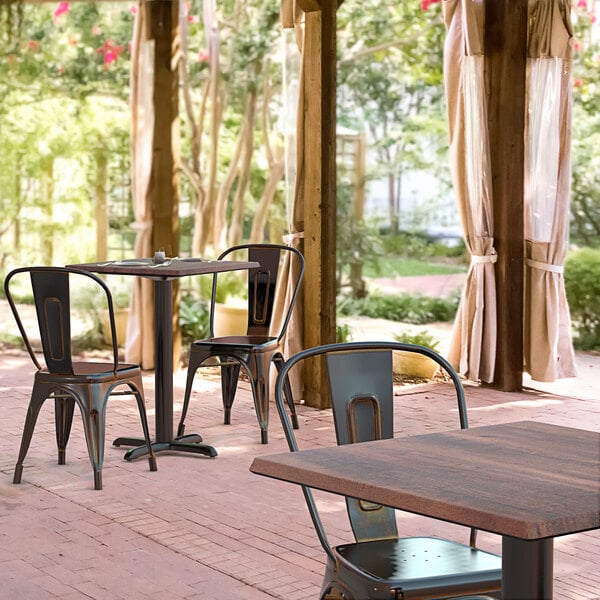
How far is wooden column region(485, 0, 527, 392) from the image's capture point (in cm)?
684

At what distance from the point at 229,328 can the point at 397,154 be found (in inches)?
127

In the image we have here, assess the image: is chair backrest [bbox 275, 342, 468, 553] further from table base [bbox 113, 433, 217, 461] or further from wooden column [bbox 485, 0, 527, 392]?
wooden column [bbox 485, 0, 527, 392]

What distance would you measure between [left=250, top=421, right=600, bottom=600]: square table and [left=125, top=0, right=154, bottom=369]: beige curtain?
206 inches

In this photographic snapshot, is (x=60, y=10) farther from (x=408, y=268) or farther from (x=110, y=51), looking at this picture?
(x=408, y=268)

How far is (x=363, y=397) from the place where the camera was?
264 cm

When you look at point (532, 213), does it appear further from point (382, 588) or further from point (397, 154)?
point (382, 588)

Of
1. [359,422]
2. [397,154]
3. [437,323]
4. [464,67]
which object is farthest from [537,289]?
[359,422]

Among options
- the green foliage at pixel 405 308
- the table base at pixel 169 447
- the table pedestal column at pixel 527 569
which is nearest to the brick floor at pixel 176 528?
the table base at pixel 169 447

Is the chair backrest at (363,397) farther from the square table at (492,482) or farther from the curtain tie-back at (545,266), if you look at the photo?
the curtain tie-back at (545,266)

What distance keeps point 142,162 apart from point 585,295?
12.4 ft

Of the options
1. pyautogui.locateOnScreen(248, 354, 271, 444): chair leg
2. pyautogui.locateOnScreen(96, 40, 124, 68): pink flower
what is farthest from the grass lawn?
pyautogui.locateOnScreen(248, 354, 271, 444): chair leg

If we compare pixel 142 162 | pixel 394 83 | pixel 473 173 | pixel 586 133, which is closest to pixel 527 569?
pixel 473 173

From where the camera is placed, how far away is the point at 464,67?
22.6ft

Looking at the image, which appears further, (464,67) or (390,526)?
(464,67)
